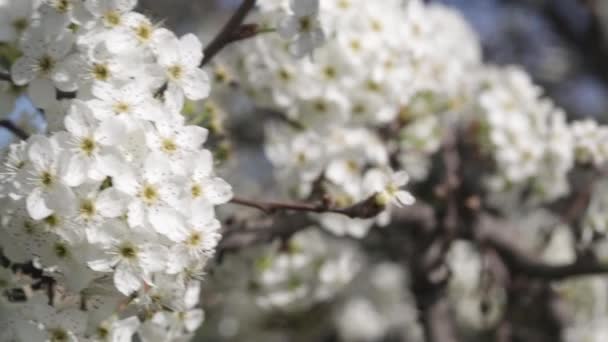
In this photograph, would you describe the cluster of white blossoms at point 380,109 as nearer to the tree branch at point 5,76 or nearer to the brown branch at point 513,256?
the brown branch at point 513,256

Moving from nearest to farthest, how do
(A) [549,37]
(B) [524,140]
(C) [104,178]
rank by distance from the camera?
1. (C) [104,178]
2. (B) [524,140]
3. (A) [549,37]

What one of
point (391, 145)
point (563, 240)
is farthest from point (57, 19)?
point (563, 240)

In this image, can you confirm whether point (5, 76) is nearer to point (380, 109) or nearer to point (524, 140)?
point (380, 109)

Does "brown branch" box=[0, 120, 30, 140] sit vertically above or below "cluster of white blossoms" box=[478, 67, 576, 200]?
above

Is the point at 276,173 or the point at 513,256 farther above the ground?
the point at 276,173

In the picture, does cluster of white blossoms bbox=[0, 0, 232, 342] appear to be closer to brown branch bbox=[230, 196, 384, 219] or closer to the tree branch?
the tree branch

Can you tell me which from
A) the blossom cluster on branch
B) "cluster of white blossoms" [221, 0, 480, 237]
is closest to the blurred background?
the blossom cluster on branch

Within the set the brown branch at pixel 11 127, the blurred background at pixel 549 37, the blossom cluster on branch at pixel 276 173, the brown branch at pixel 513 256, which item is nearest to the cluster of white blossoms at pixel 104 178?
the blossom cluster on branch at pixel 276 173

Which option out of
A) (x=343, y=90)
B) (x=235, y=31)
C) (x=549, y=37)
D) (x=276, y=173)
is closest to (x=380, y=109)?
(x=343, y=90)
